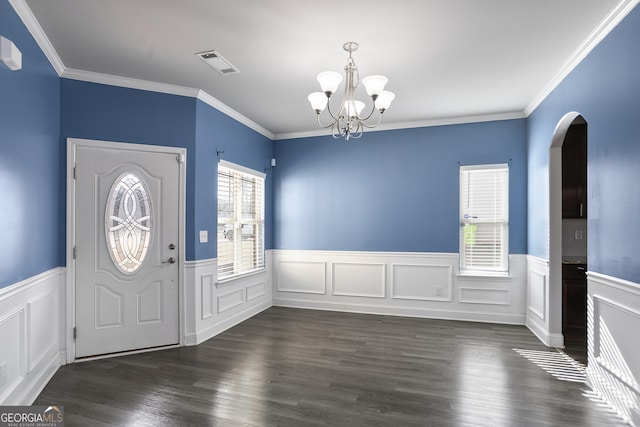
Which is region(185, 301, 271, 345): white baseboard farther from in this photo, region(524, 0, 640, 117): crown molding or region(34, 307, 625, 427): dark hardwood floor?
region(524, 0, 640, 117): crown molding

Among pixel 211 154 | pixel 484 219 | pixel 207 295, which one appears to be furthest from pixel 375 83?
pixel 484 219

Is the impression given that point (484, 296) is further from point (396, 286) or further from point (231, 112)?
point (231, 112)

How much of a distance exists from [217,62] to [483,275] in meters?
4.24

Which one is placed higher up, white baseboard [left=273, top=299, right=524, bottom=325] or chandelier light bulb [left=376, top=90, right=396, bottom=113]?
chandelier light bulb [left=376, top=90, right=396, bottom=113]

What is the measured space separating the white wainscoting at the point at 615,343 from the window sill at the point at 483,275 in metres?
1.80

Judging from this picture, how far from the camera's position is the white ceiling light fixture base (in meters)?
2.18

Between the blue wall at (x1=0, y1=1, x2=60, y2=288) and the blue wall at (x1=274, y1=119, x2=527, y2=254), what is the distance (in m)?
3.24

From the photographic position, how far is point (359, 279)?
555cm

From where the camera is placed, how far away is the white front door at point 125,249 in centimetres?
Answer: 351

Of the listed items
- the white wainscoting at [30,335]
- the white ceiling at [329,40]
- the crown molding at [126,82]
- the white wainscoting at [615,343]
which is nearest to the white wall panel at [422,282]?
the white wainscoting at [615,343]

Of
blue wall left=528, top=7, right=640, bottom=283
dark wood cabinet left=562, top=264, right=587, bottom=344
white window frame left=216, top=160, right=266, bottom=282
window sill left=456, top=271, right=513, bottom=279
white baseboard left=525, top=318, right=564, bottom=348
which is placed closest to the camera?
blue wall left=528, top=7, right=640, bottom=283

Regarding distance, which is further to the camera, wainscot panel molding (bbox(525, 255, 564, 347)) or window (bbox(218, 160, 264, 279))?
window (bbox(218, 160, 264, 279))

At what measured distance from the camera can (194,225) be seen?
158 inches

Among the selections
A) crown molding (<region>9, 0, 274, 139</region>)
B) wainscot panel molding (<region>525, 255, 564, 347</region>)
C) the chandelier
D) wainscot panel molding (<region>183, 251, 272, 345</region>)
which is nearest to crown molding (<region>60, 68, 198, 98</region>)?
crown molding (<region>9, 0, 274, 139</region>)
